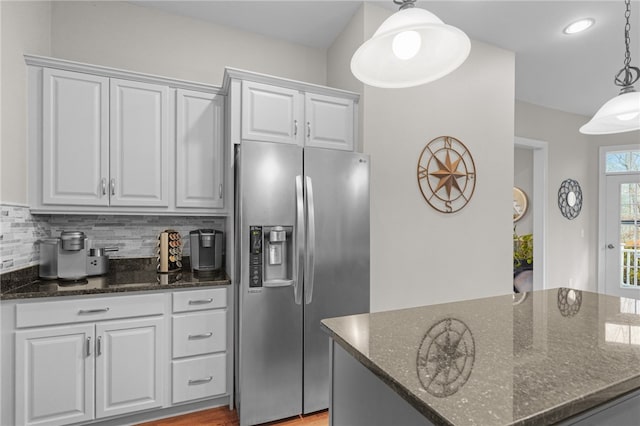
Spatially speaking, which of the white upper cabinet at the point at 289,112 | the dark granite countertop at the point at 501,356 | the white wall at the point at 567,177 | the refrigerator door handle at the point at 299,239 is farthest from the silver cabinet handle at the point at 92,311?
the white wall at the point at 567,177

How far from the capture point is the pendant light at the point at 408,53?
117 centimetres

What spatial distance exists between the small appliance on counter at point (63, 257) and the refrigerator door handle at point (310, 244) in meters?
1.48

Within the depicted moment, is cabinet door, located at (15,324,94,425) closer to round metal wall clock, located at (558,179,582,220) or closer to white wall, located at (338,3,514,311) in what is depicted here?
white wall, located at (338,3,514,311)

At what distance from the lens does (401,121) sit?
2719 millimetres

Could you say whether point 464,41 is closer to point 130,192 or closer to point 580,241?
point 130,192

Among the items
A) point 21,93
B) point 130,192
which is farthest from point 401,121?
point 21,93

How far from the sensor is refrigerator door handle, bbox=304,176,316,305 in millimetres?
2184

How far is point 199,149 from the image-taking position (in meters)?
2.52

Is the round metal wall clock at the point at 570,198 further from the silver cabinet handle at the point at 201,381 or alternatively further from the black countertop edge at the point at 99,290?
the silver cabinet handle at the point at 201,381

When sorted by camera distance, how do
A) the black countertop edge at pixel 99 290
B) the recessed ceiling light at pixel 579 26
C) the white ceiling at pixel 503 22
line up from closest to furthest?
the black countertop edge at pixel 99 290
the white ceiling at pixel 503 22
the recessed ceiling light at pixel 579 26

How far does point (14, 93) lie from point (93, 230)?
1002 millimetres

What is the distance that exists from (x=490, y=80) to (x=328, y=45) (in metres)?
1.56

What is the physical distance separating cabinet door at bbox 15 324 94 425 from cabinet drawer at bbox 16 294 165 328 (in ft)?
0.17

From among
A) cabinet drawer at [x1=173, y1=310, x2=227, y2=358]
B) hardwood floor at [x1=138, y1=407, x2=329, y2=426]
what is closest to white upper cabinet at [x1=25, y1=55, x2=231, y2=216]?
cabinet drawer at [x1=173, y1=310, x2=227, y2=358]
